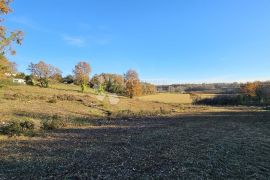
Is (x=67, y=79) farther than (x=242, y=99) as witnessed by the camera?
Yes

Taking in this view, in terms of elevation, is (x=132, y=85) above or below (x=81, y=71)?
below

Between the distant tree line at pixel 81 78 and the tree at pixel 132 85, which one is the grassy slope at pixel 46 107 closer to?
the distant tree line at pixel 81 78

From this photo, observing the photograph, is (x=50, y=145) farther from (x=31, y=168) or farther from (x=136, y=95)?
(x=136, y=95)

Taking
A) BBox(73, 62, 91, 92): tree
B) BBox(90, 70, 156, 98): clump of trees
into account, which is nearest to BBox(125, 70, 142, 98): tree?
BBox(90, 70, 156, 98): clump of trees

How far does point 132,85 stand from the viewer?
9844 cm

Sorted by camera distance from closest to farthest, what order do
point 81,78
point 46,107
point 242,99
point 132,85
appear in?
1. point 46,107
2. point 81,78
3. point 132,85
4. point 242,99

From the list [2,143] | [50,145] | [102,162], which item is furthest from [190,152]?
[2,143]

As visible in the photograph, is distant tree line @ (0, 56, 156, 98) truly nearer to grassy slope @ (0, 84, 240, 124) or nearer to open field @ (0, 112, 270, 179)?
grassy slope @ (0, 84, 240, 124)

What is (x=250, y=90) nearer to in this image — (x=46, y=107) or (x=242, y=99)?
(x=242, y=99)

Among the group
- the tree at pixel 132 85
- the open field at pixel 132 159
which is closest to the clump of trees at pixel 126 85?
the tree at pixel 132 85

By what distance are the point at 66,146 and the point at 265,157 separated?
35.1ft

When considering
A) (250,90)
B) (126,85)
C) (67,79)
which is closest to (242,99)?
(250,90)

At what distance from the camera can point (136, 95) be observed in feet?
330

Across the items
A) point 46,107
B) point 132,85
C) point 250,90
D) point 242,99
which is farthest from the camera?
point 250,90
